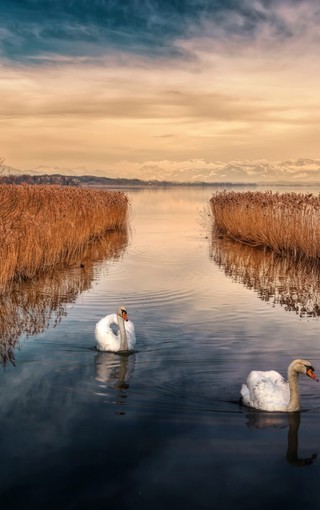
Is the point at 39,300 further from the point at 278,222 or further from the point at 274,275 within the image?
the point at 278,222

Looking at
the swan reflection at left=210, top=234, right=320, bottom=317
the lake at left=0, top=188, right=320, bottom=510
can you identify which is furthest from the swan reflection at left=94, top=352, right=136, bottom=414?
the swan reflection at left=210, top=234, right=320, bottom=317

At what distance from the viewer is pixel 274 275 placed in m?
19.5

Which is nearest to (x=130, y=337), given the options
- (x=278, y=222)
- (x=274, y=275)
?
(x=274, y=275)

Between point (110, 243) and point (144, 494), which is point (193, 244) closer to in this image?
point (110, 243)

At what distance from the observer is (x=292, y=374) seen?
8.05 meters

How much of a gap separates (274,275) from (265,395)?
1177 cm

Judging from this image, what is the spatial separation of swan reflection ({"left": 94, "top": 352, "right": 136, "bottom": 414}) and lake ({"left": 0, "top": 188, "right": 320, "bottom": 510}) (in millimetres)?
28

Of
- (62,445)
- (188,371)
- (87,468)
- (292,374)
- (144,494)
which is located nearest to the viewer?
(144,494)

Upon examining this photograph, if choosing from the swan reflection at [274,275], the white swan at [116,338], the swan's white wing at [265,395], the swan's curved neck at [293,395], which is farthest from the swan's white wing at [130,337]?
the swan reflection at [274,275]

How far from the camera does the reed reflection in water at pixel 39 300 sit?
11977 mm

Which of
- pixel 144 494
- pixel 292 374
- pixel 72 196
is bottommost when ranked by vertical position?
pixel 144 494

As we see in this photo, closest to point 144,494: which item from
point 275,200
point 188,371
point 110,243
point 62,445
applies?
point 62,445

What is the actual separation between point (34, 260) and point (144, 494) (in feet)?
41.5

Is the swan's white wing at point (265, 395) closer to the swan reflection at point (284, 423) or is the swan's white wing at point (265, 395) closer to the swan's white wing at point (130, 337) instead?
the swan reflection at point (284, 423)
